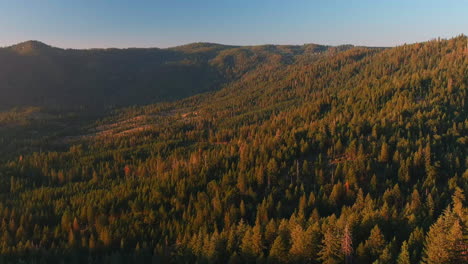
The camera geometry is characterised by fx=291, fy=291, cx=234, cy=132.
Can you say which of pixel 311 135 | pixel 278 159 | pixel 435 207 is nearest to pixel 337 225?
pixel 435 207

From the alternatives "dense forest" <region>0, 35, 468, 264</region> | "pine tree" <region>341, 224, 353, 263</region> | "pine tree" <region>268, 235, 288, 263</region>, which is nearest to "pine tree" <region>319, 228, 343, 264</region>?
"dense forest" <region>0, 35, 468, 264</region>

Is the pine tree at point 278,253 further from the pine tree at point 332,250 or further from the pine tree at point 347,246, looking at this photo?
the pine tree at point 347,246

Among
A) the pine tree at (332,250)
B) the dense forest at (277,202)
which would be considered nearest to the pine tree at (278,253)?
the dense forest at (277,202)

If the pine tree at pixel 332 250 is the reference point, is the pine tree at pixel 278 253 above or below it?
below

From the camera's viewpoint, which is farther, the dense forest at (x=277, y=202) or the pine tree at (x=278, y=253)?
the dense forest at (x=277, y=202)

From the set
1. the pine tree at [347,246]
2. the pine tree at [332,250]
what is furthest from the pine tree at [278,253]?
the pine tree at [347,246]

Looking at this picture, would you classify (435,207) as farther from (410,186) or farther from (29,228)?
(29,228)

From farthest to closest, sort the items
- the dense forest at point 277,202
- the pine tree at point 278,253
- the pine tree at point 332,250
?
the dense forest at point 277,202, the pine tree at point 278,253, the pine tree at point 332,250

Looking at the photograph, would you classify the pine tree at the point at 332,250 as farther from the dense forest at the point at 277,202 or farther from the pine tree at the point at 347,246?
the pine tree at the point at 347,246

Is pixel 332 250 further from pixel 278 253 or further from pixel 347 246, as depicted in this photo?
pixel 278 253

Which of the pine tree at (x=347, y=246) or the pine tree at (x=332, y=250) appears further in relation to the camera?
the pine tree at (x=332, y=250)

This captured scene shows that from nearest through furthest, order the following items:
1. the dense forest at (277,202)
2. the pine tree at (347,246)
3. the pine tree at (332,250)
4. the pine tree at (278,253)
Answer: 1. the pine tree at (347,246)
2. the pine tree at (332,250)
3. the pine tree at (278,253)
4. the dense forest at (277,202)

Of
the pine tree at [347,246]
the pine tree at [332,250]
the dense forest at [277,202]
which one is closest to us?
the pine tree at [347,246]

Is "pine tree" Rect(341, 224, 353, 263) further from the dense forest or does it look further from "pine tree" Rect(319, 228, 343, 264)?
"pine tree" Rect(319, 228, 343, 264)
